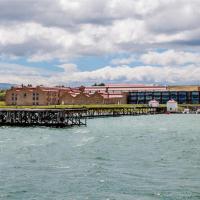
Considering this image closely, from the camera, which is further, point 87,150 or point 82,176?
point 87,150

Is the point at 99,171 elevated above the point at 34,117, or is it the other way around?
the point at 34,117

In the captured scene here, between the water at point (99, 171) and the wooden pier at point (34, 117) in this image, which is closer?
the water at point (99, 171)

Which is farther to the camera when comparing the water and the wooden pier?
the wooden pier

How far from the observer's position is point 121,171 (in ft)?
155

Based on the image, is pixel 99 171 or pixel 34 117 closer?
pixel 99 171

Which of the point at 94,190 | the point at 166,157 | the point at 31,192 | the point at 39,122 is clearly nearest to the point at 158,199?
the point at 94,190

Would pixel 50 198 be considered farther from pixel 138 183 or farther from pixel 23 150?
pixel 23 150

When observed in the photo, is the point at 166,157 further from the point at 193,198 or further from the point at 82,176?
the point at 193,198

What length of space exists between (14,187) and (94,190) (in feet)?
19.2

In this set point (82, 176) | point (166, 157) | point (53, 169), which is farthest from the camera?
point (166, 157)

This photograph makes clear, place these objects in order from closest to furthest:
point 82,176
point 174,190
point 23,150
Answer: point 174,190
point 82,176
point 23,150

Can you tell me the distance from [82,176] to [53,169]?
4402mm

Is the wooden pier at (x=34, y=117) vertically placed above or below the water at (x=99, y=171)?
above

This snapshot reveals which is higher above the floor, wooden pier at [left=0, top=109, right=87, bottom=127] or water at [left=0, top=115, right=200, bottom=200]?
wooden pier at [left=0, top=109, right=87, bottom=127]
